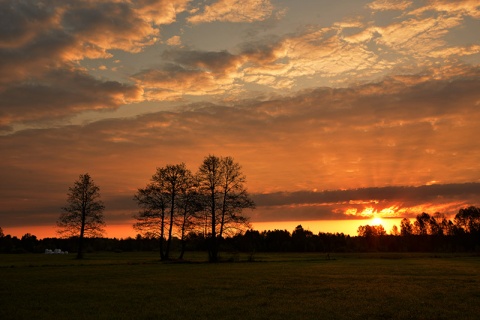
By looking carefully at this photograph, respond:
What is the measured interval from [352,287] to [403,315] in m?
11.8

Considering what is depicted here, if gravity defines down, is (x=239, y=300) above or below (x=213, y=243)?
below

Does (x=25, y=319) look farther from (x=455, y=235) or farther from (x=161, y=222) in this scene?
(x=455, y=235)

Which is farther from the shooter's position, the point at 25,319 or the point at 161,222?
the point at 161,222

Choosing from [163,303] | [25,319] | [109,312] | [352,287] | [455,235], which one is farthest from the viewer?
[455,235]

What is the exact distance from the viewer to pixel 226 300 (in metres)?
25.4

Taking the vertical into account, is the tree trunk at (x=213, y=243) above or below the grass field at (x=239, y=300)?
above

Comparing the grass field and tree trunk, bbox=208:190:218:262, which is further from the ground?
tree trunk, bbox=208:190:218:262

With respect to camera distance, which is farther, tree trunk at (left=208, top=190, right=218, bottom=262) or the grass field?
tree trunk at (left=208, top=190, right=218, bottom=262)

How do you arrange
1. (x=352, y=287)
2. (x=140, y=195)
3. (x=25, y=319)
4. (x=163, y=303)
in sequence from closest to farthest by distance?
(x=25, y=319), (x=163, y=303), (x=352, y=287), (x=140, y=195)

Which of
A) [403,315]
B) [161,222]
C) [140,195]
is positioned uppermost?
[140,195]

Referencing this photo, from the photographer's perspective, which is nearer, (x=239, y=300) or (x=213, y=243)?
(x=239, y=300)

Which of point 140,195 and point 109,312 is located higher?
point 140,195

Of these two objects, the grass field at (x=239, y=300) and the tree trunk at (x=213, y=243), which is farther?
the tree trunk at (x=213, y=243)

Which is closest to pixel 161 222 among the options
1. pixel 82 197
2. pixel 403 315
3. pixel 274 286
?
pixel 82 197
